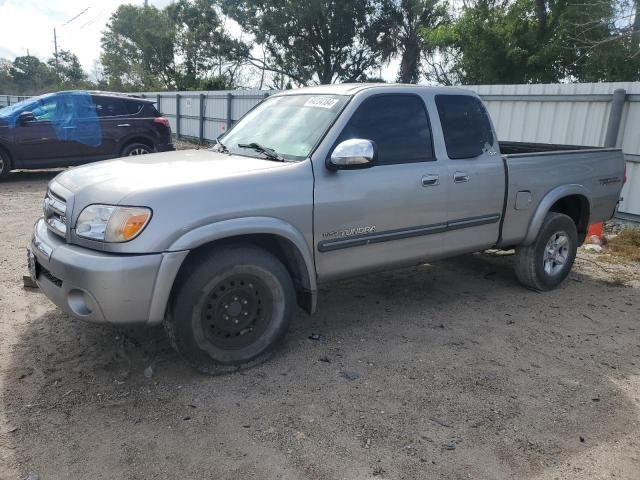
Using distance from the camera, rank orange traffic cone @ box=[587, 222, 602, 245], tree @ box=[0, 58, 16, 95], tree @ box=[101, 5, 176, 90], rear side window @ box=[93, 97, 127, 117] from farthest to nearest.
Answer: tree @ box=[0, 58, 16, 95] < tree @ box=[101, 5, 176, 90] < rear side window @ box=[93, 97, 127, 117] < orange traffic cone @ box=[587, 222, 602, 245]

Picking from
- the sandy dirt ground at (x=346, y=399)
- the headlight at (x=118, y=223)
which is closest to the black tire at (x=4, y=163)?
the sandy dirt ground at (x=346, y=399)

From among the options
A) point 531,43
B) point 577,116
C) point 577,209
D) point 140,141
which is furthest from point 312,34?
point 577,209

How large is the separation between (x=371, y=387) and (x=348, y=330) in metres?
0.94

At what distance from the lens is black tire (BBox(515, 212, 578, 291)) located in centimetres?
545

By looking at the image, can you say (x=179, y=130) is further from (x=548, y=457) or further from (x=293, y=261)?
(x=548, y=457)

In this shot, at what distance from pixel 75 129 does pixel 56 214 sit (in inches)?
336

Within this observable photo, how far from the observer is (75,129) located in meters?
11.3

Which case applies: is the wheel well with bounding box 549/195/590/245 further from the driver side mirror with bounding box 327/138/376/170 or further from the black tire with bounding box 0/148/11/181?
the black tire with bounding box 0/148/11/181

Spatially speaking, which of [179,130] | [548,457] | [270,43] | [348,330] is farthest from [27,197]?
[270,43]

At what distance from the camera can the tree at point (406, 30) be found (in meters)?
30.5

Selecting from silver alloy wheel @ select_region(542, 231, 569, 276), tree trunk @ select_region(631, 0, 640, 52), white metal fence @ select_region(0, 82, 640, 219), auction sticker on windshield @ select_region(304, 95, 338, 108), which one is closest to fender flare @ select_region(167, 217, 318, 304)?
auction sticker on windshield @ select_region(304, 95, 338, 108)

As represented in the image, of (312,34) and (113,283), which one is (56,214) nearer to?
(113,283)

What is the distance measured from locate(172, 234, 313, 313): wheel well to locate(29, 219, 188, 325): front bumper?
0.26 metres

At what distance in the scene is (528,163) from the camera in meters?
5.10
